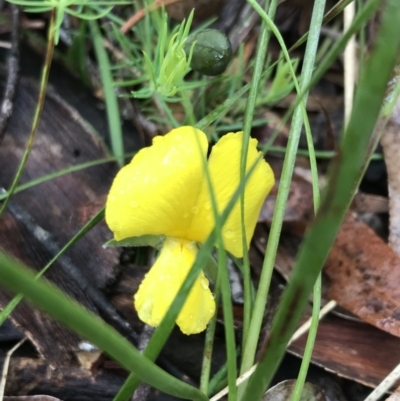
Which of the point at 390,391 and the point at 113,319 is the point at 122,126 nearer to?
the point at 113,319

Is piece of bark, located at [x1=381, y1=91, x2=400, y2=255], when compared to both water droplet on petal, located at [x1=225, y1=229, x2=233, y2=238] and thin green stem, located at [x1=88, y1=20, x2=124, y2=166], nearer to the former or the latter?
water droplet on petal, located at [x1=225, y1=229, x2=233, y2=238]

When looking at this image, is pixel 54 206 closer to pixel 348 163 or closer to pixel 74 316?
pixel 74 316

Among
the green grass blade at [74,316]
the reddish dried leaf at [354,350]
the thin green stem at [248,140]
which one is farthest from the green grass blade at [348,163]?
the reddish dried leaf at [354,350]

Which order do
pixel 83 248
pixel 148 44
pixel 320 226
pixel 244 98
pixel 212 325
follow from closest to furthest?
pixel 320 226, pixel 212 325, pixel 83 248, pixel 148 44, pixel 244 98

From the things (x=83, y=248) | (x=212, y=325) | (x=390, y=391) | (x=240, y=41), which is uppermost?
(x=240, y=41)

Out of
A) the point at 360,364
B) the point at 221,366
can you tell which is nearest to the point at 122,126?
the point at 221,366

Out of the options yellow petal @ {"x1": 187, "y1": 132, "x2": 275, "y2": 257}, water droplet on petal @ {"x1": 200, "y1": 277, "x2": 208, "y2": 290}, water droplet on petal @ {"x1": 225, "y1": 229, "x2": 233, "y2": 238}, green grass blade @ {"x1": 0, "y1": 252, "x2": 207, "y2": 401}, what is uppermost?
green grass blade @ {"x1": 0, "y1": 252, "x2": 207, "y2": 401}

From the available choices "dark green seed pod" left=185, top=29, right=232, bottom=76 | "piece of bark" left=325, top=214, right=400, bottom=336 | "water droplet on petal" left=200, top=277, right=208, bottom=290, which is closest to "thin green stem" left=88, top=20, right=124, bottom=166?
"dark green seed pod" left=185, top=29, right=232, bottom=76

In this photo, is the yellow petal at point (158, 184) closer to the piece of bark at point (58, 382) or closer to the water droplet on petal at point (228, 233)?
the water droplet on petal at point (228, 233)
